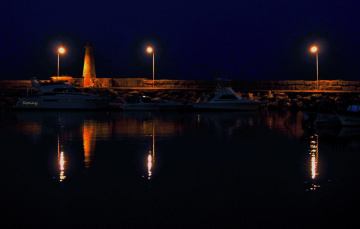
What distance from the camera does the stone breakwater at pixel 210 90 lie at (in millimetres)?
43281

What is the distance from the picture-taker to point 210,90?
46656 millimetres

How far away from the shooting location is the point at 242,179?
7.42 m

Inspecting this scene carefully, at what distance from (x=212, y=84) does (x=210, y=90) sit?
308cm

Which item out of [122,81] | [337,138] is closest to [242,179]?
[337,138]

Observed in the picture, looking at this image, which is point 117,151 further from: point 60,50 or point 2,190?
point 60,50

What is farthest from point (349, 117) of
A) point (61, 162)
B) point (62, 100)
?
point (62, 100)

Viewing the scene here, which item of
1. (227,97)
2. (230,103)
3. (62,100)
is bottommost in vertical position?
(230,103)

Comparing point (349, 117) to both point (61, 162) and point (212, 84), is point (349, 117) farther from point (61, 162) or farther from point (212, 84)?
point (212, 84)

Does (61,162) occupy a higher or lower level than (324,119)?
lower

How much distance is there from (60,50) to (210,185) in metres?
42.0

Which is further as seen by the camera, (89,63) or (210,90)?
(89,63)

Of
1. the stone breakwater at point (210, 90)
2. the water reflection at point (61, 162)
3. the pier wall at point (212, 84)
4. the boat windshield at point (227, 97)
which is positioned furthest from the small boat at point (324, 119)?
the pier wall at point (212, 84)

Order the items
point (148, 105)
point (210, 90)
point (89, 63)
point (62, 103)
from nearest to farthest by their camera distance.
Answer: point (148, 105)
point (62, 103)
point (210, 90)
point (89, 63)

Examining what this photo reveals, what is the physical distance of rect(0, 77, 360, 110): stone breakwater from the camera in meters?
43.3
